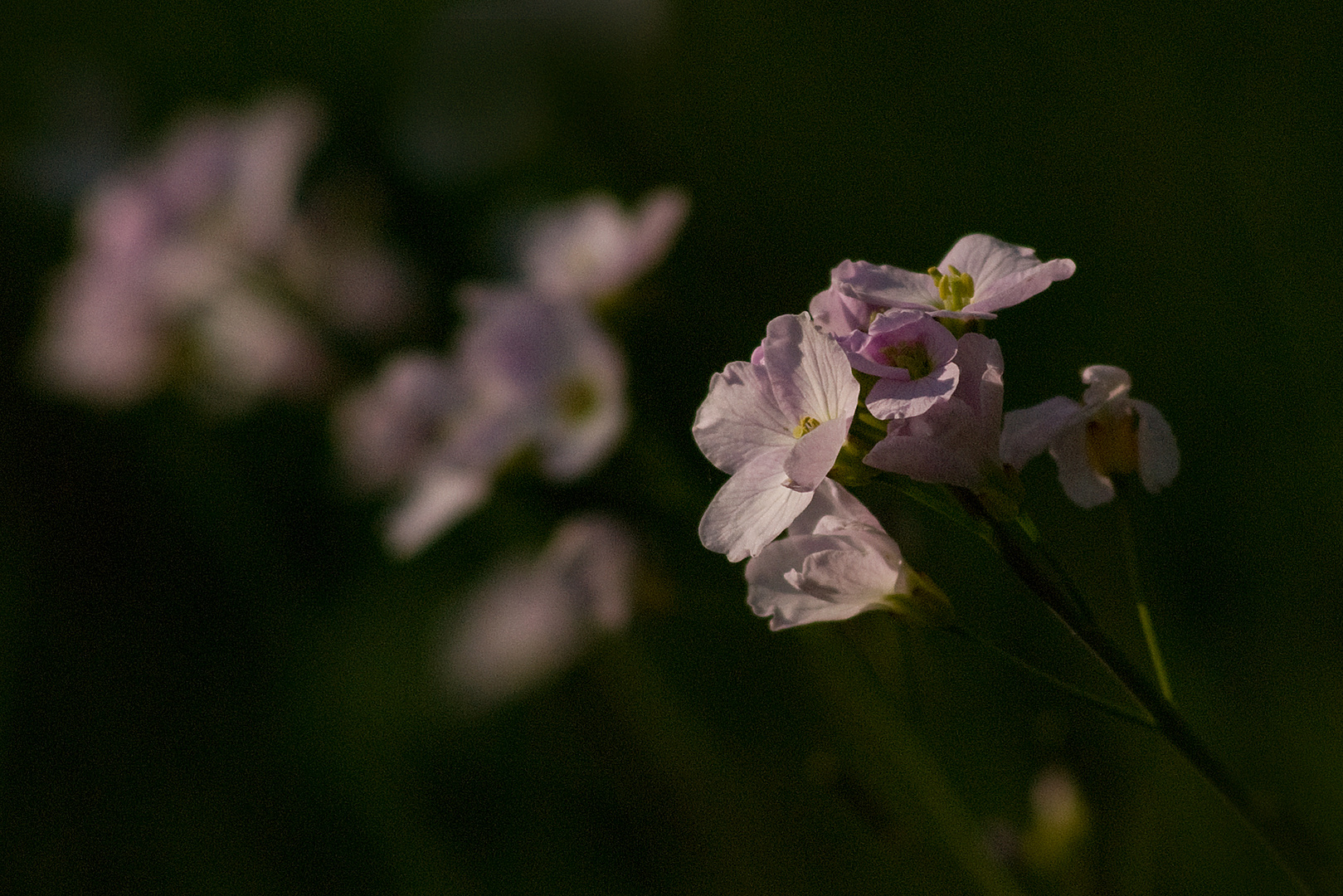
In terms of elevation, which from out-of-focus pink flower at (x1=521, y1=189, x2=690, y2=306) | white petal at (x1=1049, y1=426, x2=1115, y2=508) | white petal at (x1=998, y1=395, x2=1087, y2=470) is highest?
white petal at (x1=998, y1=395, x2=1087, y2=470)

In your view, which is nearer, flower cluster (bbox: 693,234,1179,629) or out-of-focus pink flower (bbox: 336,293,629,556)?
flower cluster (bbox: 693,234,1179,629)

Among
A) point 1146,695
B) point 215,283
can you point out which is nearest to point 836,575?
point 1146,695

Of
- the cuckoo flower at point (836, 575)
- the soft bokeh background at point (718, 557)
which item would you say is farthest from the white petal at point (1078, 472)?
the soft bokeh background at point (718, 557)

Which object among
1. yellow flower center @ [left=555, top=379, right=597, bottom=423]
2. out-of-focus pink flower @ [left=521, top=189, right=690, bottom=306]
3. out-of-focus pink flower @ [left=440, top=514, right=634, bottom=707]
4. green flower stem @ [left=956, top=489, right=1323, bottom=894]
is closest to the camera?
green flower stem @ [left=956, top=489, right=1323, bottom=894]

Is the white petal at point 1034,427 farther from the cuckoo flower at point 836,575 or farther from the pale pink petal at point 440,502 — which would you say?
the pale pink petal at point 440,502

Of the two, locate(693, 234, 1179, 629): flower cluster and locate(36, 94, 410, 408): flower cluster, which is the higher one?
locate(693, 234, 1179, 629): flower cluster

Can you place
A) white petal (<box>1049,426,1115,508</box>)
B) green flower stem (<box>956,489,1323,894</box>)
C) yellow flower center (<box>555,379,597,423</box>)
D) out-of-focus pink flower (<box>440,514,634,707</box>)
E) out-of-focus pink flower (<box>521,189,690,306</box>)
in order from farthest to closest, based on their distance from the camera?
out-of-focus pink flower (<box>440,514,634,707</box>) < yellow flower center (<box>555,379,597,423</box>) < out-of-focus pink flower (<box>521,189,690,306</box>) < white petal (<box>1049,426,1115,508</box>) < green flower stem (<box>956,489,1323,894</box>)

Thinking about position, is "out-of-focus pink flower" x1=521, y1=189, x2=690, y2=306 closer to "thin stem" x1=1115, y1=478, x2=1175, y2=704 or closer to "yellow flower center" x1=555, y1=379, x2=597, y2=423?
"yellow flower center" x1=555, y1=379, x2=597, y2=423

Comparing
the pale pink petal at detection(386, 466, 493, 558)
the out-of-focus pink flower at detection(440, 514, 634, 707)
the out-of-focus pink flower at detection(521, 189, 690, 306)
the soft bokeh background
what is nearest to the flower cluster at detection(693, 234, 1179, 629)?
the soft bokeh background

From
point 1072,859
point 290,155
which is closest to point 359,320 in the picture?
point 290,155
